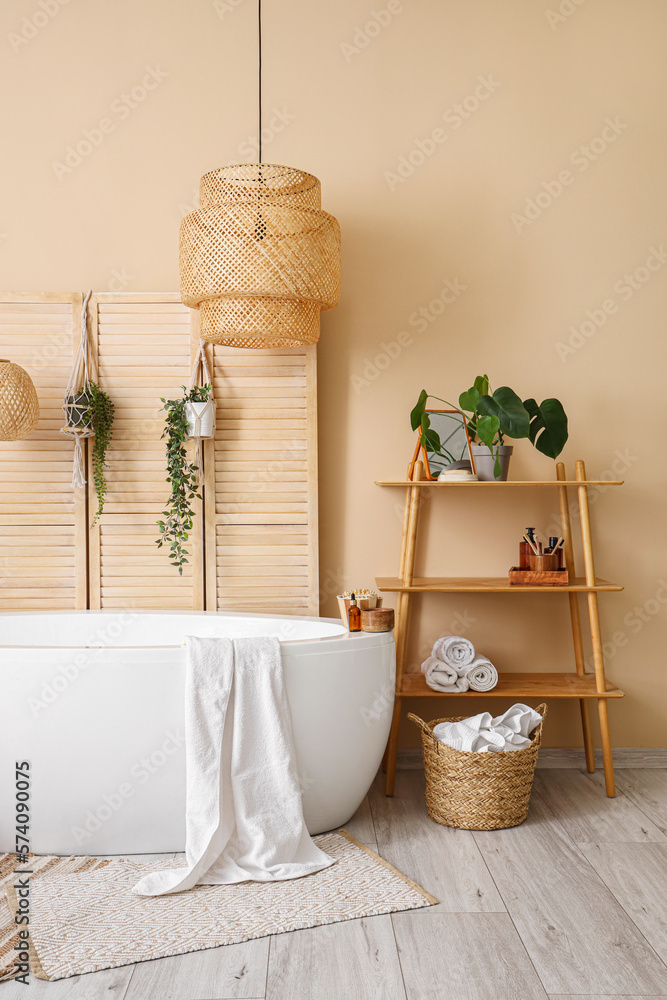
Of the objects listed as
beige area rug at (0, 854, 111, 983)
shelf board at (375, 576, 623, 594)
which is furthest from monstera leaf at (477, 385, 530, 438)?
beige area rug at (0, 854, 111, 983)

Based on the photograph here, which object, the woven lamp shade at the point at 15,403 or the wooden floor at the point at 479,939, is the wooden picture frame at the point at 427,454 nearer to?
the wooden floor at the point at 479,939

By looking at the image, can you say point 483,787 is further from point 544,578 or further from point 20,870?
point 20,870

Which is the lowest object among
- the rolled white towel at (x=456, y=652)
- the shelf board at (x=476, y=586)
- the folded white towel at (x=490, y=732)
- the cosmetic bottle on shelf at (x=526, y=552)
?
the folded white towel at (x=490, y=732)

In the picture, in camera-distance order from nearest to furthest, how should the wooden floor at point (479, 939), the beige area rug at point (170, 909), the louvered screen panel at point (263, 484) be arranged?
the wooden floor at point (479, 939)
the beige area rug at point (170, 909)
the louvered screen panel at point (263, 484)

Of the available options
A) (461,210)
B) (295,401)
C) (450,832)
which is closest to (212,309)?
(295,401)

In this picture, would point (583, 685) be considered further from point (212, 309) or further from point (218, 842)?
point (212, 309)

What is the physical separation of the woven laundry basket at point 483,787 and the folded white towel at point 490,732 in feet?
0.10

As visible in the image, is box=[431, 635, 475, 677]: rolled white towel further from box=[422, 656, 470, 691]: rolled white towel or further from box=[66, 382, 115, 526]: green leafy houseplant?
box=[66, 382, 115, 526]: green leafy houseplant

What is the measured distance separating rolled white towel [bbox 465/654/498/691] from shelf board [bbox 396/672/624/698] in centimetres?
2

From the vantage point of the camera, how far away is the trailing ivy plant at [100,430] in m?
3.20

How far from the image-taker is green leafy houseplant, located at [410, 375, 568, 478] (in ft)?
9.68

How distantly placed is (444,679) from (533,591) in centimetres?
48

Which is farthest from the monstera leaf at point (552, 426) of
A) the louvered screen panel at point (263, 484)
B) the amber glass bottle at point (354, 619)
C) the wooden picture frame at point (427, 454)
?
the amber glass bottle at point (354, 619)

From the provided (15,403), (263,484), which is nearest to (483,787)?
(263,484)
